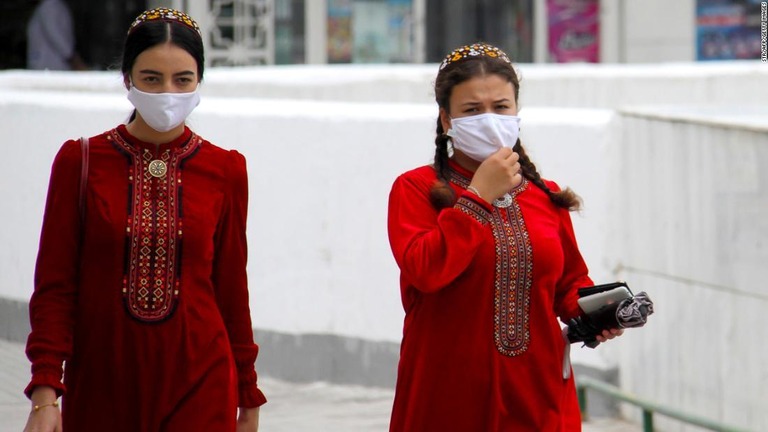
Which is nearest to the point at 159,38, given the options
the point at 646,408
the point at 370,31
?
the point at 646,408

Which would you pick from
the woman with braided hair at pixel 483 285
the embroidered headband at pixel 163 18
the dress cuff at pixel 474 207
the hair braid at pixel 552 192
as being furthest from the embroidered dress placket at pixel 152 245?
the hair braid at pixel 552 192

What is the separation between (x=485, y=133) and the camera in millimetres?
3555

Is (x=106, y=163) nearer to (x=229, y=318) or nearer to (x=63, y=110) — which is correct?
(x=229, y=318)

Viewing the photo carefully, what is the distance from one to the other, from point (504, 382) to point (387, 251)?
3.72 m

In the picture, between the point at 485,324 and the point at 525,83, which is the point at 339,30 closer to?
the point at 525,83

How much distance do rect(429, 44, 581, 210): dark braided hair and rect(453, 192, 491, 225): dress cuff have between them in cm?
9

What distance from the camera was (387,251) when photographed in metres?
7.29

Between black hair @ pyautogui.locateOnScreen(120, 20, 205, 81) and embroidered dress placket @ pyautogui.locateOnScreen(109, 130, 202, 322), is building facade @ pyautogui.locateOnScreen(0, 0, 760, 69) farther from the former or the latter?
embroidered dress placket @ pyautogui.locateOnScreen(109, 130, 202, 322)

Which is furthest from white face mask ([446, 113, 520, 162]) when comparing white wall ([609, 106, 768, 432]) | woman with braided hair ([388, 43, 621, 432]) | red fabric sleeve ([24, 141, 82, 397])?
white wall ([609, 106, 768, 432])

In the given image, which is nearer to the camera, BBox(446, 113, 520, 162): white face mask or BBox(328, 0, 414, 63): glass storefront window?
BBox(446, 113, 520, 162): white face mask

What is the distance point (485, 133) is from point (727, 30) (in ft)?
59.8

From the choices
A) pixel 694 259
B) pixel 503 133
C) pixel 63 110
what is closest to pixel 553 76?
pixel 63 110

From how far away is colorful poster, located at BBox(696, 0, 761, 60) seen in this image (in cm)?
2098

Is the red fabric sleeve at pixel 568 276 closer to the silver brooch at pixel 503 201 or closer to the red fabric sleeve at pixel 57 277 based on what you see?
the silver brooch at pixel 503 201
